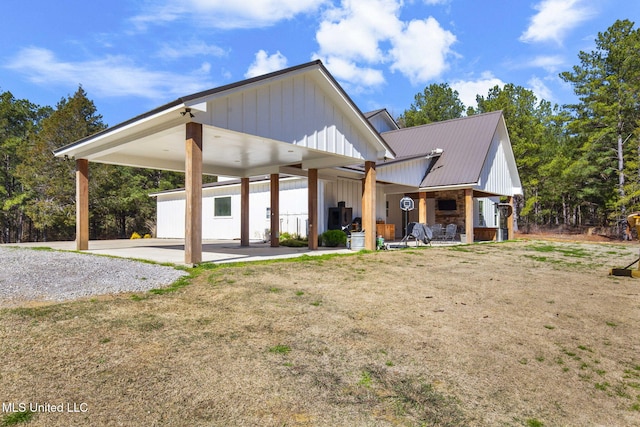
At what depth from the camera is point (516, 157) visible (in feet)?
96.2

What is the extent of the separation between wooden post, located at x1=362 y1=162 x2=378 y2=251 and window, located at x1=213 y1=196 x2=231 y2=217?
9797mm

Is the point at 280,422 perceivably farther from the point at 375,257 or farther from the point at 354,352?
the point at 375,257

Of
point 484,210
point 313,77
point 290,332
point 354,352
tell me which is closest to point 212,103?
point 313,77

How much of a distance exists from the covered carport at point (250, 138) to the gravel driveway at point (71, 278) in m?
1.23

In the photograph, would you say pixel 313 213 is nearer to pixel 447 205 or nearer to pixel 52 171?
pixel 447 205

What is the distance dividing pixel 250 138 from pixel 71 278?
479cm

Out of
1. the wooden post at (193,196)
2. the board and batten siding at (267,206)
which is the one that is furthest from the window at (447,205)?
the wooden post at (193,196)

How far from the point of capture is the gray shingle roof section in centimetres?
1738

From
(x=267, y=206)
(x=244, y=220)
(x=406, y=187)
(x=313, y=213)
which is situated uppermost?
(x=406, y=187)

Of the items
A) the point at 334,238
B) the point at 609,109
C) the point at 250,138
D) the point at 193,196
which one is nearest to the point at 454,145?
the point at 334,238

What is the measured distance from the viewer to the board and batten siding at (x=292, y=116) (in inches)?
332

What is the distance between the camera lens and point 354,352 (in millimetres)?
3658

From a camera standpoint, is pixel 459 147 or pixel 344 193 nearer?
pixel 344 193

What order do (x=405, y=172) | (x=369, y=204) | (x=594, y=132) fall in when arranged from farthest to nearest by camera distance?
1. (x=594, y=132)
2. (x=405, y=172)
3. (x=369, y=204)
